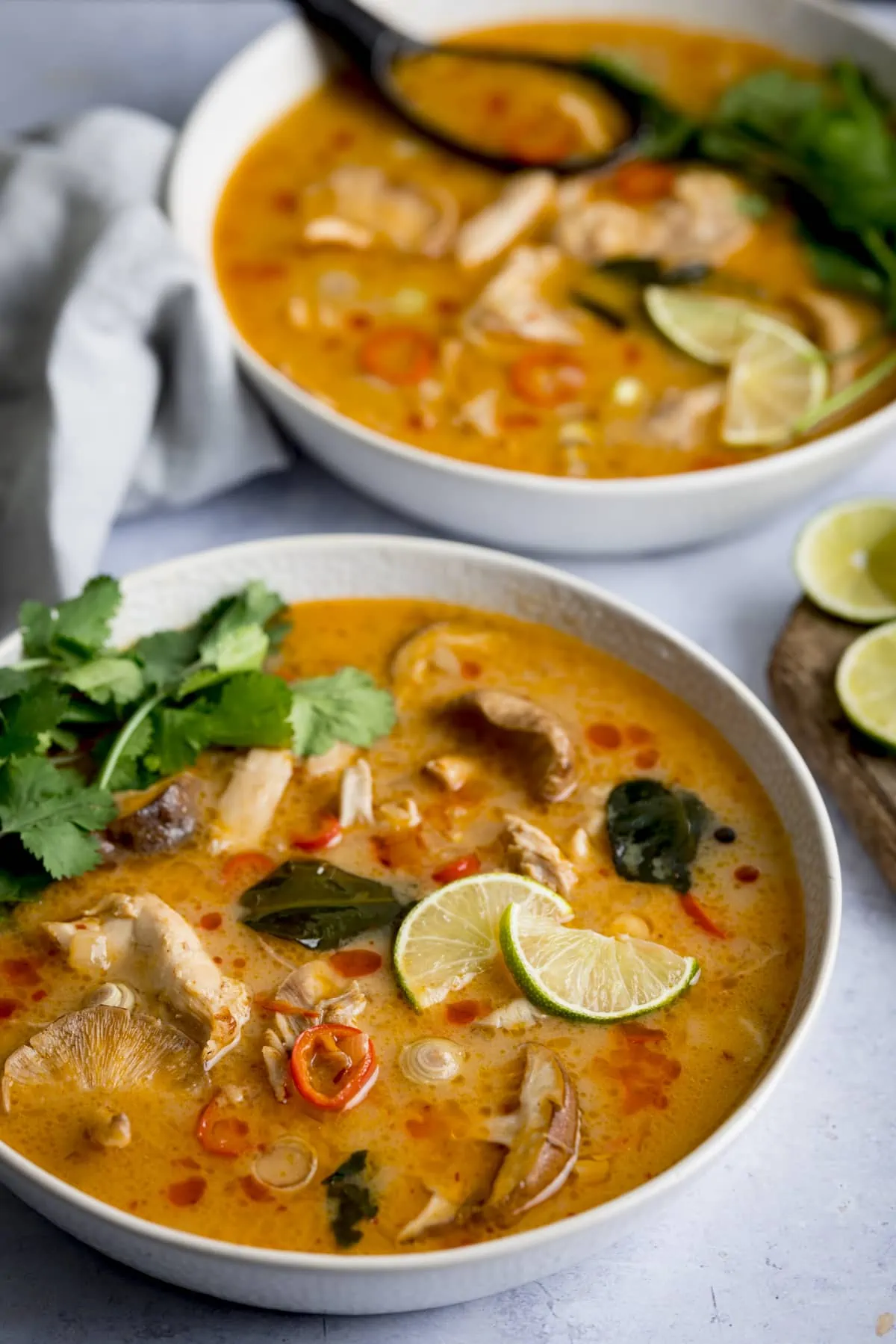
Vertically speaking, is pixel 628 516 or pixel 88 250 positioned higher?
pixel 88 250

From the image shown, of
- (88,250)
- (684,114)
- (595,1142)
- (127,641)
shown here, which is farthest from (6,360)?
(595,1142)

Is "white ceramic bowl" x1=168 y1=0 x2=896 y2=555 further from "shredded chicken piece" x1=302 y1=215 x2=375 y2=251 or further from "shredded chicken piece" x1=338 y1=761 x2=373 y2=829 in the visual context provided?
"shredded chicken piece" x1=338 y1=761 x2=373 y2=829

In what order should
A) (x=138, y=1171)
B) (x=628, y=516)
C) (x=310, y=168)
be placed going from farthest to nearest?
(x=310, y=168)
(x=628, y=516)
(x=138, y=1171)

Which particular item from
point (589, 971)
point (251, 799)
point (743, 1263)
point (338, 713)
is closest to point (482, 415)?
point (338, 713)

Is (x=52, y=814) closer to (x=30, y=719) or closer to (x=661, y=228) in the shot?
(x=30, y=719)

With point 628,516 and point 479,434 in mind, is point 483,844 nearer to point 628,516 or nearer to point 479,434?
point 628,516

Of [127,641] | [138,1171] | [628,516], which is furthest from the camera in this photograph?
[628,516]

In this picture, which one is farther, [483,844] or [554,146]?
[554,146]
